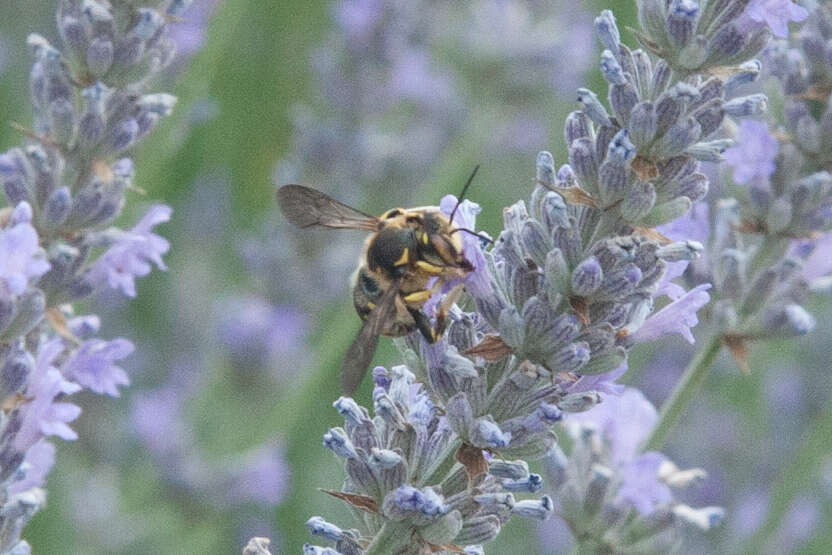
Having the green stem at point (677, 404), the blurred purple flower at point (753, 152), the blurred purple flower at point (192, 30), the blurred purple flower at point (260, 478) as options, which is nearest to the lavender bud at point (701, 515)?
the green stem at point (677, 404)

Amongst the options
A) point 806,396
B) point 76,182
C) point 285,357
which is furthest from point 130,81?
point 806,396

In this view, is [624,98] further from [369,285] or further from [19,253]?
[19,253]

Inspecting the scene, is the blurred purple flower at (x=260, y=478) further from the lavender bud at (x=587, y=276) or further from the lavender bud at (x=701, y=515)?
the lavender bud at (x=587, y=276)

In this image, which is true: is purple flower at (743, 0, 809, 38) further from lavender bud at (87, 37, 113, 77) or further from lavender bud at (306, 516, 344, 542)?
lavender bud at (87, 37, 113, 77)

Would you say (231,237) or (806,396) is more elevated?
(231,237)

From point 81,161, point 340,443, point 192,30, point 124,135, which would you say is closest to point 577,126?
point 340,443

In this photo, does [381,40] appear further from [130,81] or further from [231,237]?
[130,81]
